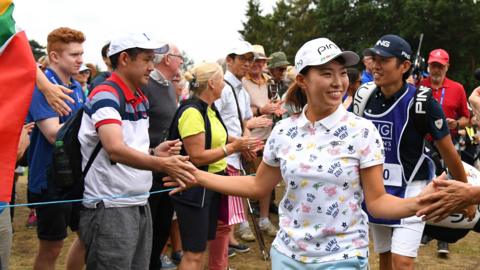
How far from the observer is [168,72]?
5.35 meters

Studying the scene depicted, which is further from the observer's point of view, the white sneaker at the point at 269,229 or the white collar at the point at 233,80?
the white sneaker at the point at 269,229

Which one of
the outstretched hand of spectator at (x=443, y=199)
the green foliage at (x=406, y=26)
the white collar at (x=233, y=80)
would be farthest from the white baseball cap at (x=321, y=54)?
the green foliage at (x=406, y=26)

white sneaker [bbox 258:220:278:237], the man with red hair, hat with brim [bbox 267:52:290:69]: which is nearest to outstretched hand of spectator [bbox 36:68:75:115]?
the man with red hair

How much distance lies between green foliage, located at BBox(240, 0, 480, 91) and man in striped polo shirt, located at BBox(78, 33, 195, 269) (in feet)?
111

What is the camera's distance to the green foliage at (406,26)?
3825 centimetres

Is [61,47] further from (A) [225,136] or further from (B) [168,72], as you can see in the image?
(A) [225,136]

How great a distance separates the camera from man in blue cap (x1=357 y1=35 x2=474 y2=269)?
13.9ft

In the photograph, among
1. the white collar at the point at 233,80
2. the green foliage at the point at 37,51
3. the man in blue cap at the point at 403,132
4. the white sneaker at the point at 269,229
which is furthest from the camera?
the green foliage at the point at 37,51

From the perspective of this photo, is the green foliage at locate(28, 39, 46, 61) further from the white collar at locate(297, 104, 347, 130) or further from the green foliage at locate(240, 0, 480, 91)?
the green foliage at locate(240, 0, 480, 91)

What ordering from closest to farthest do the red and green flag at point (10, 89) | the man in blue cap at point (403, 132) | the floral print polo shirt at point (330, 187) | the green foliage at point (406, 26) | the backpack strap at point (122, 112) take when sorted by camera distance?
the red and green flag at point (10, 89), the floral print polo shirt at point (330, 187), the backpack strap at point (122, 112), the man in blue cap at point (403, 132), the green foliage at point (406, 26)

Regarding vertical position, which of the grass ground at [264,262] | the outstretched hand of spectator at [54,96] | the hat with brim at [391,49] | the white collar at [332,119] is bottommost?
the grass ground at [264,262]

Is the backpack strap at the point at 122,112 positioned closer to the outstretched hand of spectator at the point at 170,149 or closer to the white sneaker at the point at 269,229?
the outstretched hand of spectator at the point at 170,149

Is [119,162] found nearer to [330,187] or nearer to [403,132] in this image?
[330,187]

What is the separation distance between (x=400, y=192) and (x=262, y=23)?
5345 centimetres
